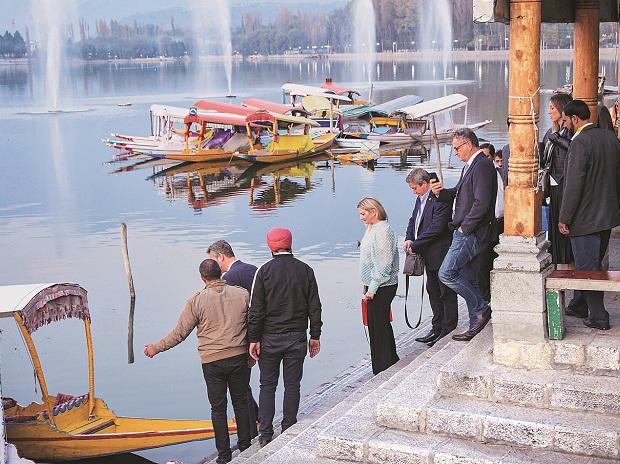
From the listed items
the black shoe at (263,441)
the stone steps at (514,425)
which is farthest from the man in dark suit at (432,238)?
the stone steps at (514,425)

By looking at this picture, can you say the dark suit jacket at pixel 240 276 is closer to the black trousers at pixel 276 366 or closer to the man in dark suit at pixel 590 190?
the black trousers at pixel 276 366

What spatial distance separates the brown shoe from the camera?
909 centimetres

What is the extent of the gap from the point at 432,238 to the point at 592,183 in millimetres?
1929

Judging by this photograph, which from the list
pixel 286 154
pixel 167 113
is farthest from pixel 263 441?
pixel 167 113

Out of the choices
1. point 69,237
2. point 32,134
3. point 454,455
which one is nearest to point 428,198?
point 454,455

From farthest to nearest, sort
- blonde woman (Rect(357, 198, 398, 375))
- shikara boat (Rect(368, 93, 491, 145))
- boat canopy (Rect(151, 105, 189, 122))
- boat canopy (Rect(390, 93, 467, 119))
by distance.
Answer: shikara boat (Rect(368, 93, 491, 145)) < boat canopy (Rect(390, 93, 467, 119)) < boat canopy (Rect(151, 105, 189, 122)) < blonde woman (Rect(357, 198, 398, 375))

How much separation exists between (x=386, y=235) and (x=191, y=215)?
2143 centimetres

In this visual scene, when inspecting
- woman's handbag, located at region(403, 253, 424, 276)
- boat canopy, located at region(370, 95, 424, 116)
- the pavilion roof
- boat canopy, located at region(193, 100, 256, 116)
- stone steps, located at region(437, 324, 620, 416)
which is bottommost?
boat canopy, located at region(370, 95, 424, 116)

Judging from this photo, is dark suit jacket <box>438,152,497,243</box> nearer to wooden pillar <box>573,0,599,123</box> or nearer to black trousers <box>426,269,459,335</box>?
black trousers <box>426,269,459,335</box>

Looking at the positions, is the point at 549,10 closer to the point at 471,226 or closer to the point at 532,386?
the point at 471,226

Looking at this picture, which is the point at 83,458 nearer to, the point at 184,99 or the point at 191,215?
the point at 191,215

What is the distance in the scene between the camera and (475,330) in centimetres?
909

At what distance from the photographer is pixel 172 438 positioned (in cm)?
1096

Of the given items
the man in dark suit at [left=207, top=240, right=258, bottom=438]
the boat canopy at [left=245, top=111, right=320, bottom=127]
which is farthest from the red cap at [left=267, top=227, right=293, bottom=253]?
the boat canopy at [left=245, top=111, right=320, bottom=127]
